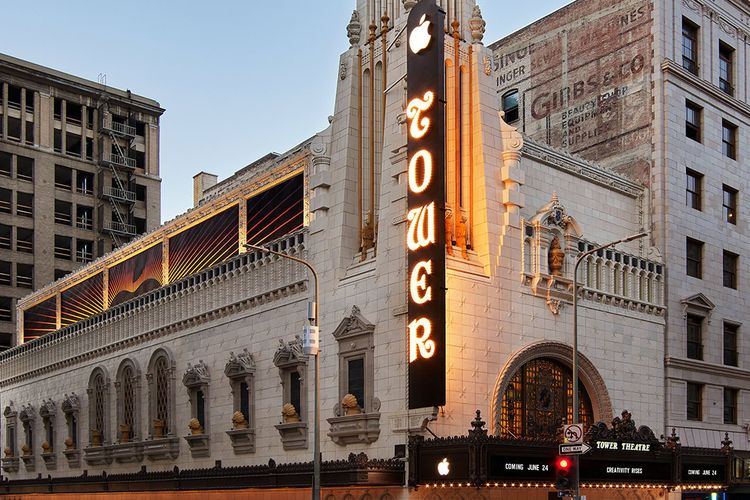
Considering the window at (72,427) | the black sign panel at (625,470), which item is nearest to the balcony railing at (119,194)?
the window at (72,427)

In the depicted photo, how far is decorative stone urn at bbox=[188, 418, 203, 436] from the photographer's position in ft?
145

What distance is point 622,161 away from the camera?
146 ft

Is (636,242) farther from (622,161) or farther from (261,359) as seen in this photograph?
(261,359)

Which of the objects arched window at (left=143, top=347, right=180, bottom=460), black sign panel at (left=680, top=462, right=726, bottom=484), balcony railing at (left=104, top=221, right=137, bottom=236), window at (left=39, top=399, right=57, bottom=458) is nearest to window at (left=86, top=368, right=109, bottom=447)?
arched window at (left=143, top=347, right=180, bottom=460)

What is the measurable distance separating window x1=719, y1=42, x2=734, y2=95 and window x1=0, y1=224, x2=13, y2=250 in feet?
195

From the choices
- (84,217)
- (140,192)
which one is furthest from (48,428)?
(140,192)

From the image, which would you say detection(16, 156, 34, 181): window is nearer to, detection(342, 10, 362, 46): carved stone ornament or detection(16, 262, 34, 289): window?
detection(16, 262, 34, 289): window

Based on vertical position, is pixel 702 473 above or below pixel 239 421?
below

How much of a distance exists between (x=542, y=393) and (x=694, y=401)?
928 centimetres

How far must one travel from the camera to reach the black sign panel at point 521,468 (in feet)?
103

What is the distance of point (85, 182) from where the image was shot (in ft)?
301

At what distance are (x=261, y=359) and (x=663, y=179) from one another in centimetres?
1755

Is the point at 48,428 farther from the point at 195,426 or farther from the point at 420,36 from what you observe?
the point at 420,36

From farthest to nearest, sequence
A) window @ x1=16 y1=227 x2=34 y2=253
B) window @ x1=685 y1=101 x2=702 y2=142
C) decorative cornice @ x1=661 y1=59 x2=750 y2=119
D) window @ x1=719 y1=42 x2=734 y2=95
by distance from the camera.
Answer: window @ x1=16 y1=227 x2=34 y2=253 → window @ x1=719 y1=42 x2=734 y2=95 → window @ x1=685 y1=101 x2=702 y2=142 → decorative cornice @ x1=661 y1=59 x2=750 y2=119
